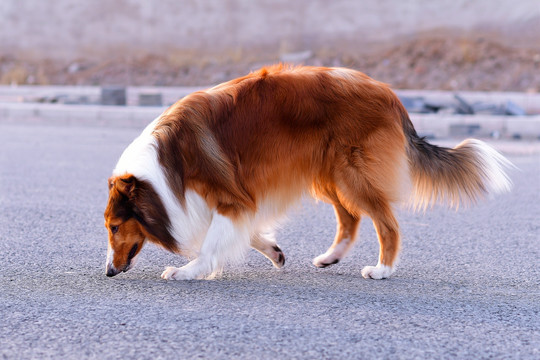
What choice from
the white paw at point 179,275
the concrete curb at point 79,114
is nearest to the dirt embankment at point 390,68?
the concrete curb at point 79,114

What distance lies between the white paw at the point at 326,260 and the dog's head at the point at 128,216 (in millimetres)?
1102

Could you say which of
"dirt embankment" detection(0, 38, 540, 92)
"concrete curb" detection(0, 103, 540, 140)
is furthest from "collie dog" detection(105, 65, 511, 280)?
"dirt embankment" detection(0, 38, 540, 92)

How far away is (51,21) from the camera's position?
3278 centimetres

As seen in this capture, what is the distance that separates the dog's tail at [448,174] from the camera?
15.7 ft

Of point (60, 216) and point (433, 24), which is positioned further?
point (433, 24)

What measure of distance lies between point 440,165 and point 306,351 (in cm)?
199

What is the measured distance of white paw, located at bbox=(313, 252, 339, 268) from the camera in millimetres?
4941

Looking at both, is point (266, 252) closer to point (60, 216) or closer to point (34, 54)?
point (60, 216)

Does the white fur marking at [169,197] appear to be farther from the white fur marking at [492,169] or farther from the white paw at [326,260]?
the white fur marking at [492,169]

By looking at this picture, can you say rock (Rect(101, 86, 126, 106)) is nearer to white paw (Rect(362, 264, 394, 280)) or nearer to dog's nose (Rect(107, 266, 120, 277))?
dog's nose (Rect(107, 266, 120, 277))

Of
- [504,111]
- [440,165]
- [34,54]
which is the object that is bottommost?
[34,54]

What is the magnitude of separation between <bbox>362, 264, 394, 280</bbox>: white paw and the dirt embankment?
15.1m

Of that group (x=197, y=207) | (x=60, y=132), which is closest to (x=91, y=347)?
(x=197, y=207)

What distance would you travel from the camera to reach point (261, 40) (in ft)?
96.7
